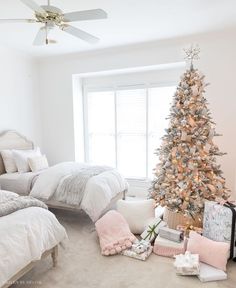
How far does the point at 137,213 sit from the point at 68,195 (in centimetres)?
97

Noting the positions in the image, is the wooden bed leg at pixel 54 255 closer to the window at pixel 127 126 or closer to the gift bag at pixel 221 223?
the gift bag at pixel 221 223

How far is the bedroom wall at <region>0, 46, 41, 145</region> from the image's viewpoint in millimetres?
4598

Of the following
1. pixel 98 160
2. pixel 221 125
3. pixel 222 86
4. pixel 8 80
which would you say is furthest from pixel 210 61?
pixel 8 80

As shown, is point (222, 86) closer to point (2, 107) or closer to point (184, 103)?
point (184, 103)

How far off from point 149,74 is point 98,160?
2.13 m

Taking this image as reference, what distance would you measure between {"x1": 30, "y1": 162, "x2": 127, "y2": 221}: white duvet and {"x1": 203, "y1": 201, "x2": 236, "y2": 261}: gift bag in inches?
51.8

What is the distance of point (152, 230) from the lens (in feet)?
9.94

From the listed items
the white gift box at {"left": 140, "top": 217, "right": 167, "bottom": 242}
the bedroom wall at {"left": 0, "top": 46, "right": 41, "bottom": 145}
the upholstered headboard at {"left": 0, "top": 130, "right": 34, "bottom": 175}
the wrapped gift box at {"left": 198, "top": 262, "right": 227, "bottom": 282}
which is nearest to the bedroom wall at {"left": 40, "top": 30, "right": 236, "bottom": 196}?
the bedroom wall at {"left": 0, "top": 46, "right": 41, "bottom": 145}

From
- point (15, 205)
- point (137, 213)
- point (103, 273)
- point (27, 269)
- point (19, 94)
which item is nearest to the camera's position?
point (27, 269)

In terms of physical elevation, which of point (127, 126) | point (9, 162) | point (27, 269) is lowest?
point (27, 269)

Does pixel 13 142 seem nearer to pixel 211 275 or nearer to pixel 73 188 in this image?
pixel 73 188

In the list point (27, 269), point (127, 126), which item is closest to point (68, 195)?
point (27, 269)

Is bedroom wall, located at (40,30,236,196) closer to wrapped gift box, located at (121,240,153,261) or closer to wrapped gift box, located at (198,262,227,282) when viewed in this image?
wrapped gift box, located at (198,262,227,282)

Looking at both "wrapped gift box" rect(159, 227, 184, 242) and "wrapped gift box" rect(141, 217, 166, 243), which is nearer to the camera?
"wrapped gift box" rect(159, 227, 184, 242)
